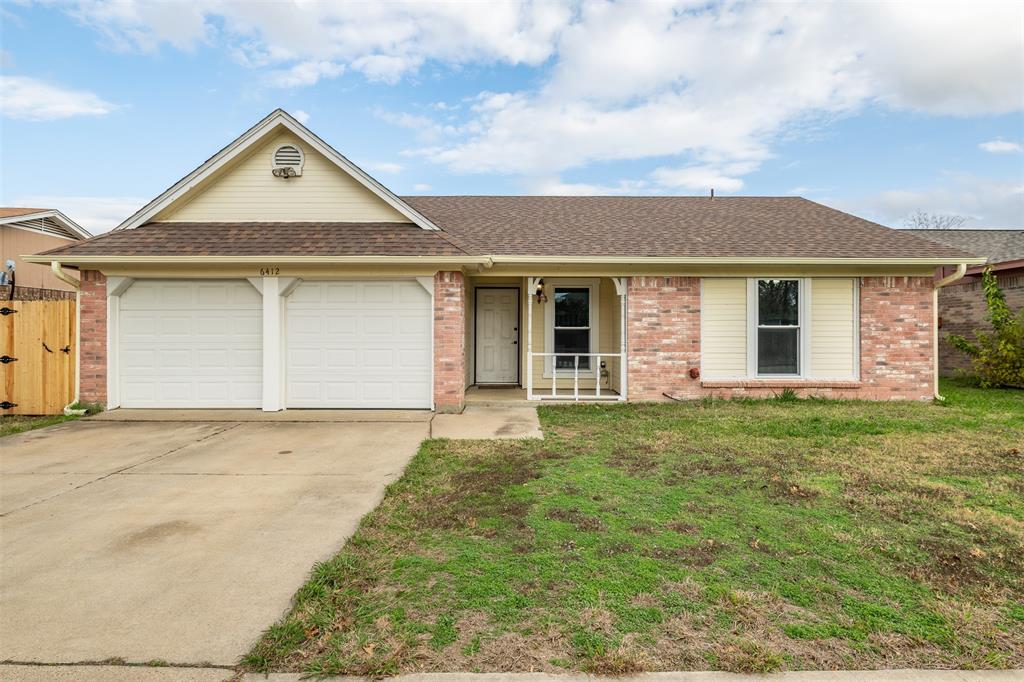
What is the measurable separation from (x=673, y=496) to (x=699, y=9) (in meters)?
12.0

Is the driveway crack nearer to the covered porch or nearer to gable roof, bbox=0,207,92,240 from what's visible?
the covered porch

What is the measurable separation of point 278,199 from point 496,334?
18.3 ft

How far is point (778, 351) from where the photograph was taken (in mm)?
10070

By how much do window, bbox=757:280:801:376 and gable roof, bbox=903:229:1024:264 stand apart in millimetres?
8278

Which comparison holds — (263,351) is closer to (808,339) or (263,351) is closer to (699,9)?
(808,339)

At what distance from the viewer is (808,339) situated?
32.7ft

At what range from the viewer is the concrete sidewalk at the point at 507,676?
84.4 inches

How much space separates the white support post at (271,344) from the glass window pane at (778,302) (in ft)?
30.3

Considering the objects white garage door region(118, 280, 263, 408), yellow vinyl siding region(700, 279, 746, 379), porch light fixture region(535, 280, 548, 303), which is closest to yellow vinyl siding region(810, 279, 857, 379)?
yellow vinyl siding region(700, 279, 746, 379)

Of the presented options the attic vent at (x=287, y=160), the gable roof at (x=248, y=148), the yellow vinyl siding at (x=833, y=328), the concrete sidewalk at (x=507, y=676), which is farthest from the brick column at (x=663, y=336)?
the concrete sidewalk at (x=507, y=676)

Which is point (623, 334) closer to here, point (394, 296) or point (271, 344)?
point (394, 296)

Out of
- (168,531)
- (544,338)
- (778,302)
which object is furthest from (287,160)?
(778,302)

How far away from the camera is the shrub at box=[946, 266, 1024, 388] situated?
1154 cm

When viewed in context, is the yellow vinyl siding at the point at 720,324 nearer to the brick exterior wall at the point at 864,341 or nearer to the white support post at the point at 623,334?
the brick exterior wall at the point at 864,341
